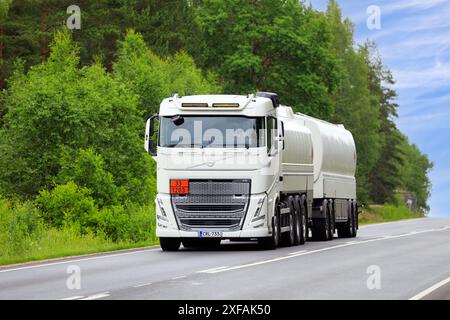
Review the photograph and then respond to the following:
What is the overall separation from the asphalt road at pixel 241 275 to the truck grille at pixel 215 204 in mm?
725

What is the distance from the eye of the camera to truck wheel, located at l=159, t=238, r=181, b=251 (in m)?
28.9

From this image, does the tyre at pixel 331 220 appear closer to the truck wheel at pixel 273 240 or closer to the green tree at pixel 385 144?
the truck wheel at pixel 273 240

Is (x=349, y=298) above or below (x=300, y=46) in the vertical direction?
below

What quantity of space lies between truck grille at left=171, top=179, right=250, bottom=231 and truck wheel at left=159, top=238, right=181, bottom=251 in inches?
42.9

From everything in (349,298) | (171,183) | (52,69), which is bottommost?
(349,298)

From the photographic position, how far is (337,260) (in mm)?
24000

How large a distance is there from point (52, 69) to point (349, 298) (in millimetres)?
38332

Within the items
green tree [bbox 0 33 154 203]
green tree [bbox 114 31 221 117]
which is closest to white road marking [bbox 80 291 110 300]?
green tree [bbox 0 33 154 203]

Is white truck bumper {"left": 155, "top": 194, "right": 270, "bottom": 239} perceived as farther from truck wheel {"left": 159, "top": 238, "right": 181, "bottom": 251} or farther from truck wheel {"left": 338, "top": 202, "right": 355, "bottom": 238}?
truck wheel {"left": 338, "top": 202, "right": 355, "bottom": 238}

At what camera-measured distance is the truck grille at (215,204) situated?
2783 centimetres

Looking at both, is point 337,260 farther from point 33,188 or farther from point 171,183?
point 33,188

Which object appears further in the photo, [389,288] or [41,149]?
[41,149]

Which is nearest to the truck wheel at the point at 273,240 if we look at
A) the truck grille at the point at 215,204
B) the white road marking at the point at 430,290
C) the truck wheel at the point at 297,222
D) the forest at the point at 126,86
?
the truck grille at the point at 215,204

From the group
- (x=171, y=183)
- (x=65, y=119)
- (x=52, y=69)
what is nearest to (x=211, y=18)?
(x=52, y=69)
